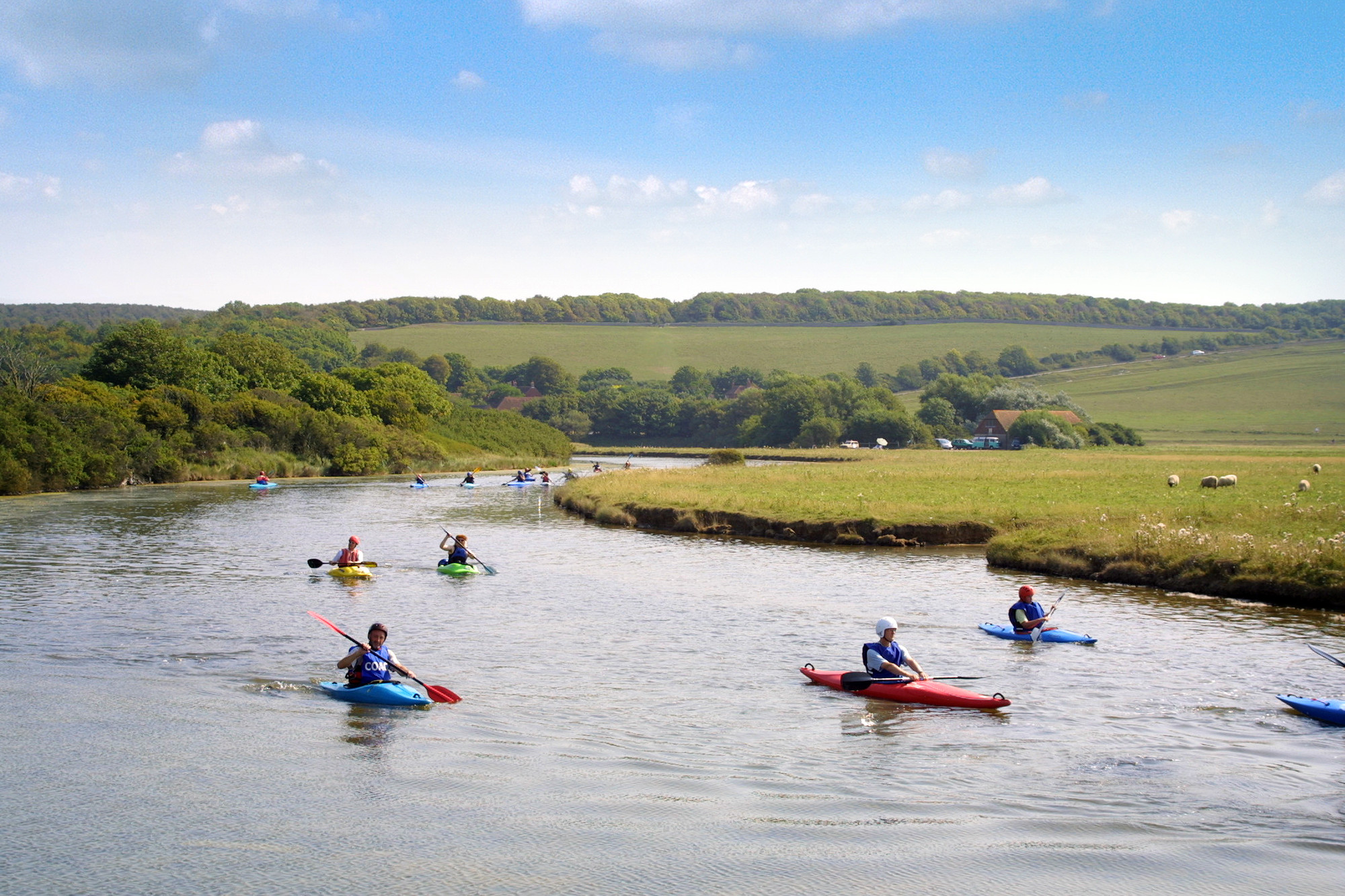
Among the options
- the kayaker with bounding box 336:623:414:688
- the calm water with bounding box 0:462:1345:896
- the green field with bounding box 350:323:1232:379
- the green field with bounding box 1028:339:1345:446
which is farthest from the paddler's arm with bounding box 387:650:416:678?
the green field with bounding box 350:323:1232:379

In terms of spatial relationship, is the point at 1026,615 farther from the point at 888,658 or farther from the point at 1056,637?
the point at 888,658

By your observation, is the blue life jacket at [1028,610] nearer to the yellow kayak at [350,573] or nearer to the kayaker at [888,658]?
the kayaker at [888,658]

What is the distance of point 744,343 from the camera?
182375 mm

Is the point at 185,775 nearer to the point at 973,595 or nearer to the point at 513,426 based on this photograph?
the point at 973,595

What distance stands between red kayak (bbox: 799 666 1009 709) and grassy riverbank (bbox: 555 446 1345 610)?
10518 mm

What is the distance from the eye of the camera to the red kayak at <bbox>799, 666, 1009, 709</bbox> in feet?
48.1

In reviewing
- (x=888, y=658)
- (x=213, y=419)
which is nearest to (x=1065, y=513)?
(x=888, y=658)

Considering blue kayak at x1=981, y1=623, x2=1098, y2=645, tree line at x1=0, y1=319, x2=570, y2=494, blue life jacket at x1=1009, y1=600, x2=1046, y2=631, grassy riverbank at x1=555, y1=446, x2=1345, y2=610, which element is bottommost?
blue kayak at x1=981, y1=623, x2=1098, y2=645

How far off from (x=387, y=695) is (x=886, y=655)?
6842 millimetres

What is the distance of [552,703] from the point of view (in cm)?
1487

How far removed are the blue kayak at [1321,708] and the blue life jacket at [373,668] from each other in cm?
1159

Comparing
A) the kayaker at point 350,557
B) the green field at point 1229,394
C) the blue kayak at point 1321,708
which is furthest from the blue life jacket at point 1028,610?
the green field at point 1229,394

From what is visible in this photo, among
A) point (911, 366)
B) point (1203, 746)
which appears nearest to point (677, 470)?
point (1203, 746)

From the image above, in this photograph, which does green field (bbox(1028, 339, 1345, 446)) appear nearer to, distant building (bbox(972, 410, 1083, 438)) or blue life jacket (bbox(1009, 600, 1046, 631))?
distant building (bbox(972, 410, 1083, 438))
